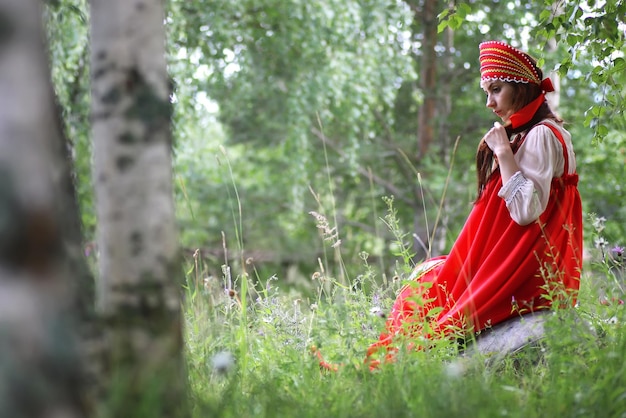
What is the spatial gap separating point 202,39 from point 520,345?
7337mm

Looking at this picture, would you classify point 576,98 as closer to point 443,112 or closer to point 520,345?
point 443,112

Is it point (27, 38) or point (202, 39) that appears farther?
point (202, 39)

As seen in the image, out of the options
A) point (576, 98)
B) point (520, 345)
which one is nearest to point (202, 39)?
point (576, 98)

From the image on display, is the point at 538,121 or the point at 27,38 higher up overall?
the point at 27,38

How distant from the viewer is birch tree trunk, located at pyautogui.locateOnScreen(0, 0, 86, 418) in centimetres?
122

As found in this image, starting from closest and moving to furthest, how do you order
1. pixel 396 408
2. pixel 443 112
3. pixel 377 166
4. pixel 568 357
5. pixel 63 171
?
pixel 63 171 < pixel 396 408 < pixel 568 357 < pixel 443 112 < pixel 377 166

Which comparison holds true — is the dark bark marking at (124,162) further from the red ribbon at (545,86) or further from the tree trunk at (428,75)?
the tree trunk at (428,75)

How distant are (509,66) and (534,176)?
1.61ft

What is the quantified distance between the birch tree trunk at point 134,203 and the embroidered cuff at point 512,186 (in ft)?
5.69

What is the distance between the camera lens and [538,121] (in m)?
3.11

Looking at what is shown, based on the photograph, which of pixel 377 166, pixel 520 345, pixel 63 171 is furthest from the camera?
pixel 377 166

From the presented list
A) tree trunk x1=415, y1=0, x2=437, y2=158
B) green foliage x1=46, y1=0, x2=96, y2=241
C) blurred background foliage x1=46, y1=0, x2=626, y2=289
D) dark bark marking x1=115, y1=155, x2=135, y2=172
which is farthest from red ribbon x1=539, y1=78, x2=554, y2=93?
tree trunk x1=415, y1=0, x2=437, y2=158

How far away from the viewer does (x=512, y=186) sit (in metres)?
2.91

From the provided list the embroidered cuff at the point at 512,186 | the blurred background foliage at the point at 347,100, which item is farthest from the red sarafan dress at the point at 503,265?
the blurred background foliage at the point at 347,100
